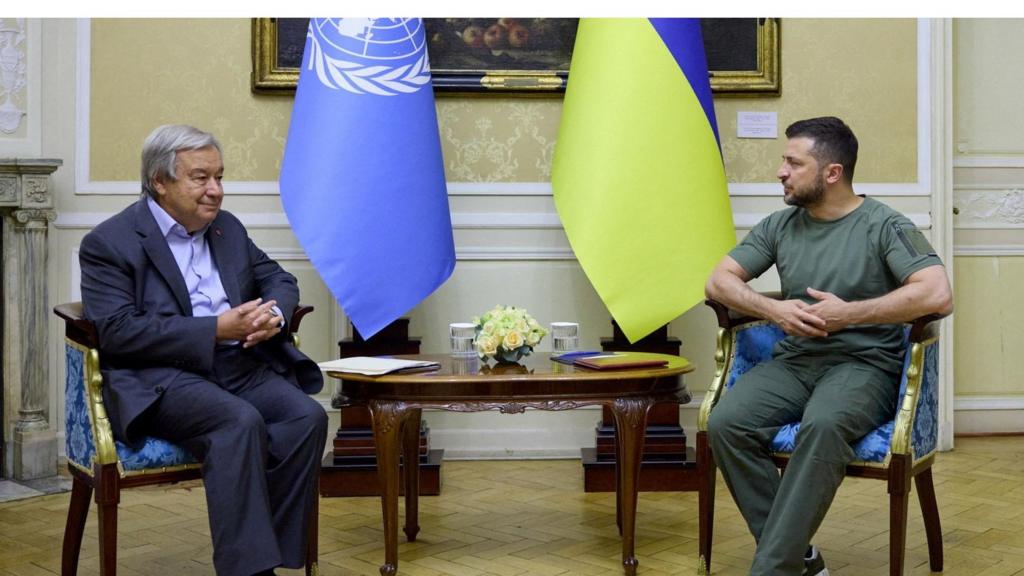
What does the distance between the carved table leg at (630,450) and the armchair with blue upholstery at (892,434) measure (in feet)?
0.55

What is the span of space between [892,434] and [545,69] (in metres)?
2.22

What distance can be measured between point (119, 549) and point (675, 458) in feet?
5.97

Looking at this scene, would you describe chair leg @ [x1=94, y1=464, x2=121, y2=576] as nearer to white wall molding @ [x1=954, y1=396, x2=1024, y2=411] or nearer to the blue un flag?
the blue un flag

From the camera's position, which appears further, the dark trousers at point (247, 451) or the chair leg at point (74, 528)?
the chair leg at point (74, 528)

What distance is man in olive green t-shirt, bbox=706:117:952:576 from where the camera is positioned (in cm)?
243

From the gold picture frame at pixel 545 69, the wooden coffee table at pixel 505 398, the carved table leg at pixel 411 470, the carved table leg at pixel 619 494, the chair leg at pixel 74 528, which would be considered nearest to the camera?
the chair leg at pixel 74 528

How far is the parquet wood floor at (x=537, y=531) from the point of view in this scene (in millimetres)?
2838

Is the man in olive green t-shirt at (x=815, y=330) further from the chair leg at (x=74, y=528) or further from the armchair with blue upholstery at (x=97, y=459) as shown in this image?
the chair leg at (x=74, y=528)

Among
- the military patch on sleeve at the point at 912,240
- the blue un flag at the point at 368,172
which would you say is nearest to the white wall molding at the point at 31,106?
the blue un flag at the point at 368,172

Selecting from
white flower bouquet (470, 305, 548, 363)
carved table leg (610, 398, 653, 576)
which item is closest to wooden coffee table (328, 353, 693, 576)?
carved table leg (610, 398, 653, 576)

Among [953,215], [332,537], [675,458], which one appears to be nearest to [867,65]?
[953,215]

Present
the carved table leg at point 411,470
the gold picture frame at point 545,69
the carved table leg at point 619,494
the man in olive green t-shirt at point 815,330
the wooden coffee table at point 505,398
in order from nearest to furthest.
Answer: the man in olive green t-shirt at point 815,330
the wooden coffee table at point 505,398
the carved table leg at point 619,494
the carved table leg at point 411,470
the gold picture frame at point 545,69

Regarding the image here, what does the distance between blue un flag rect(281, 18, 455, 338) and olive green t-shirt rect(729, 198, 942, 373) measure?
1335 mm

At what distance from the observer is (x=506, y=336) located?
2850 millimetres
